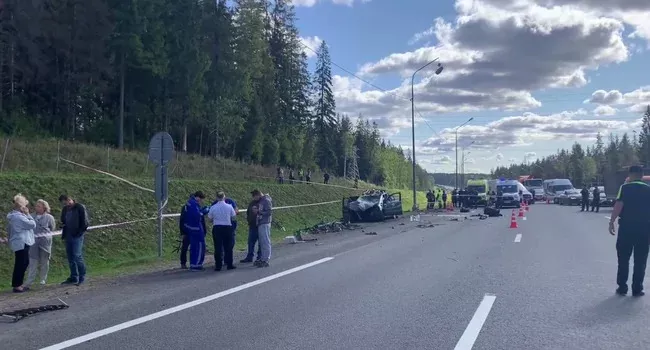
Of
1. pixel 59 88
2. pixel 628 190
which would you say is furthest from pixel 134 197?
pixel 59 88

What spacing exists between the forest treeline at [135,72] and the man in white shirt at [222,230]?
24.8 metres

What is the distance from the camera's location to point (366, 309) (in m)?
8.73

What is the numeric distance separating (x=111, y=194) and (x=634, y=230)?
59.2 ft

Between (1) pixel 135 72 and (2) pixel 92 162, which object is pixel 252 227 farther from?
(1) pixel 135 72

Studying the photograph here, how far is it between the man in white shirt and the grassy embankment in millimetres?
2316

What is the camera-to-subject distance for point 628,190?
380 inches

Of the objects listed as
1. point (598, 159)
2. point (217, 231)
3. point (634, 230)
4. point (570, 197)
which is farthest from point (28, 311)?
point (598, 159)

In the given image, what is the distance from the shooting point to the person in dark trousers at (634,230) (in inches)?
371

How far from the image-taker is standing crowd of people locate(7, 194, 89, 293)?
1112cm

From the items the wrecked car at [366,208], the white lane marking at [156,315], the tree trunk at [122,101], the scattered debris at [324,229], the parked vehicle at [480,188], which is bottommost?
Answer: the scattered debris at [324,229]

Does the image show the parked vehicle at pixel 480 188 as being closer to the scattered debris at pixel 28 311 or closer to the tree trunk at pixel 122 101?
the tree trunk at pixel 122 101

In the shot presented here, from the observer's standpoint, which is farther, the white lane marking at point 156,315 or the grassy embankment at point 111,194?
the grassy embankment at point 111,194

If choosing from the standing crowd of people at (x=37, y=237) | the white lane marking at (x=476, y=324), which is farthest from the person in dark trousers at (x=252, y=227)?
the white lane marking at (x=476, y=324)

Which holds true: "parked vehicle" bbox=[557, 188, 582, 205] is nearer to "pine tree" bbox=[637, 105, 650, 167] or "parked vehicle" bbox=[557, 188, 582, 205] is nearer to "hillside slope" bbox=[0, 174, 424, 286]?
"hillside slope" bbox=[0, 174, 424, 286]
